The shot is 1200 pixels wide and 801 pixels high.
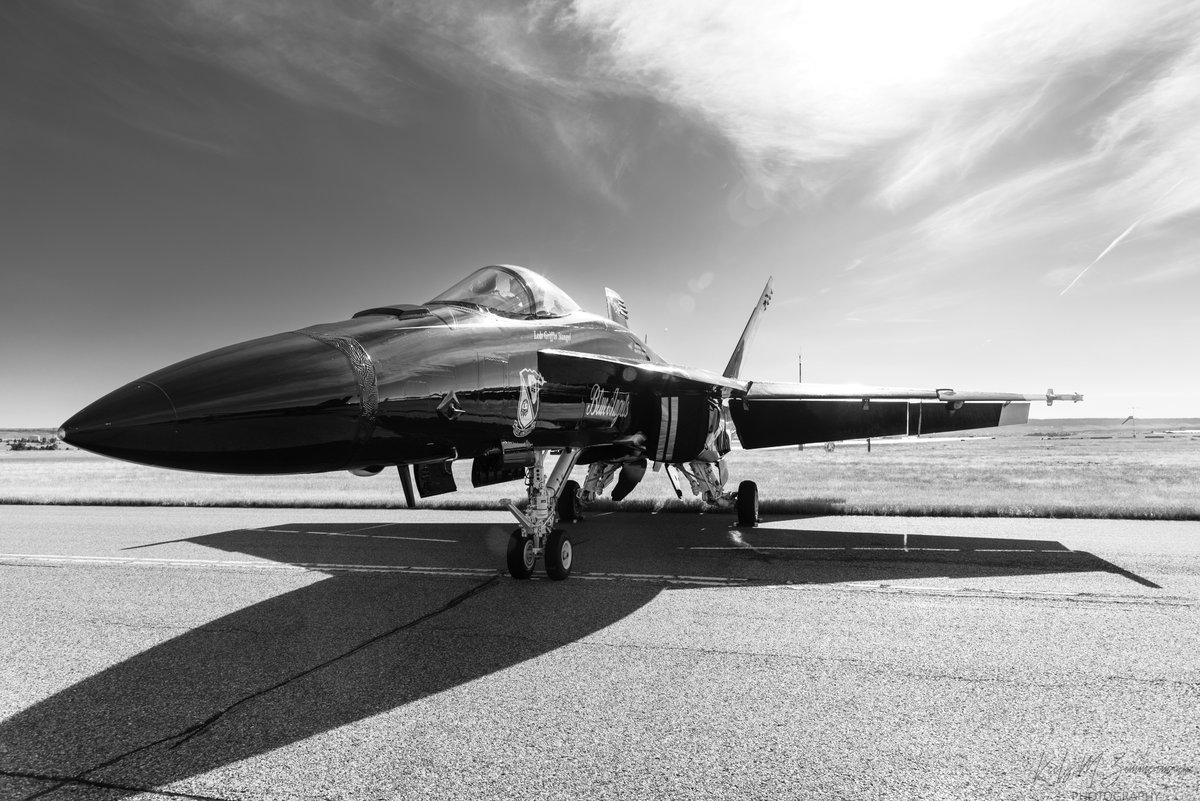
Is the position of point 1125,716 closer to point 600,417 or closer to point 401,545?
point 600,417

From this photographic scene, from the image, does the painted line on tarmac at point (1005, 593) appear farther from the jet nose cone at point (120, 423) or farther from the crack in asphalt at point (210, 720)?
the jet nose cone at point (120, 423)

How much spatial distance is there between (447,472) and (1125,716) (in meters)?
5.66

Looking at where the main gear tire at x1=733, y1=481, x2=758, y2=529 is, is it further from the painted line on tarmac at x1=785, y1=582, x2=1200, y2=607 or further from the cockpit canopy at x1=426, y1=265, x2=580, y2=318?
the cockpit canopy at x1=426, y1=265, x2=580, y2=318

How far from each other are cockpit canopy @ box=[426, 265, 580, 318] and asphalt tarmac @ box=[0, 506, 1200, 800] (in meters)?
2.79

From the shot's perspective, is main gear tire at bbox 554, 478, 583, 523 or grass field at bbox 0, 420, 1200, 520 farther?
grass field at bbox 0, 420, 1200, 520

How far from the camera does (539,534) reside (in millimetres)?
7176

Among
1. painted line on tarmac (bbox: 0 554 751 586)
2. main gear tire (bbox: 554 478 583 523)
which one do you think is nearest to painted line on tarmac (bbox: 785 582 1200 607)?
painted line on tarmac (bbox: 0 554 751 586)

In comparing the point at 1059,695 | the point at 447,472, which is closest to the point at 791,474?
the point at 447,472

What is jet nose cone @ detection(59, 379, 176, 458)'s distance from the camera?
142 inches

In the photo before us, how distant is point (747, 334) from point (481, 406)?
10852 millimetres

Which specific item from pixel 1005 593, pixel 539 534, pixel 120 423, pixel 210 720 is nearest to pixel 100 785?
pixel 210 720

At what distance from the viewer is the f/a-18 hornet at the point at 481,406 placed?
377cm

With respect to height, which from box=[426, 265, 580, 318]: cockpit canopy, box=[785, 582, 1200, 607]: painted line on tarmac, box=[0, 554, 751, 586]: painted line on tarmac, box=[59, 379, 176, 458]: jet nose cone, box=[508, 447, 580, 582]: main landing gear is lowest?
box=[0, 554, 751, 586]: painted line on tarmac

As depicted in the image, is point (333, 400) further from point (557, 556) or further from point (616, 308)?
point (616, 308)
